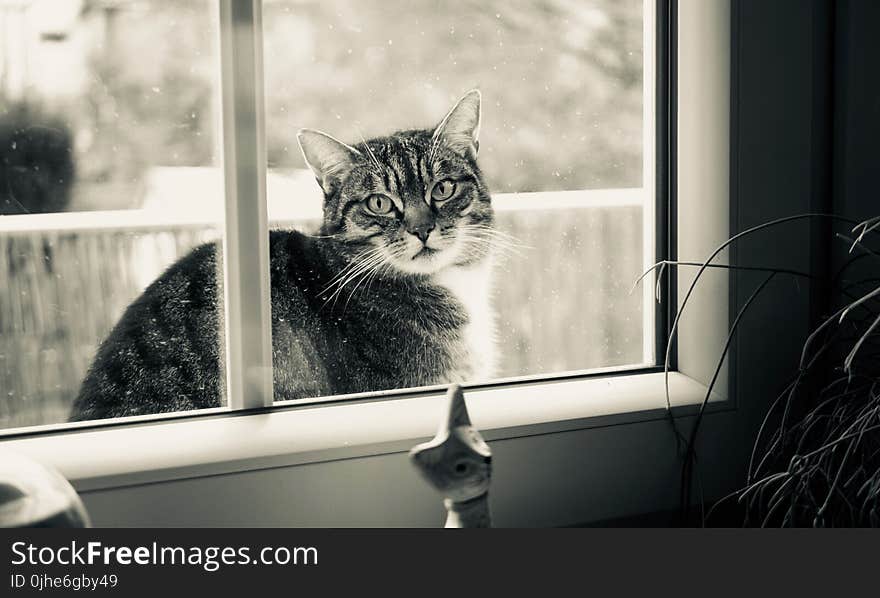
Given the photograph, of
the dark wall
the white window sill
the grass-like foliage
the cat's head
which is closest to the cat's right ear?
the cat's head

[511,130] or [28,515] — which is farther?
[511,130]

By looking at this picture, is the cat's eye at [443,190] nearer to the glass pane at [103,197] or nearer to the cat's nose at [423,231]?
the cat's nose at [423,231]

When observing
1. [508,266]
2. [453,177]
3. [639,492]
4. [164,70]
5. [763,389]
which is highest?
[164,70]

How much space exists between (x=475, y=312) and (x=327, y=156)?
318 millimetres

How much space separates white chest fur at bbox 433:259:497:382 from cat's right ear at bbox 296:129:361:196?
0.20 m

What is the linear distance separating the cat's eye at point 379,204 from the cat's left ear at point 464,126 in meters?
0.12

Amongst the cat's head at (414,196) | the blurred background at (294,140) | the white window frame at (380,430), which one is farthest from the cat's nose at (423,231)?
the white window frame at (380,430)

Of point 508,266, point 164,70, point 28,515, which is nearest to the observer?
point 28,515

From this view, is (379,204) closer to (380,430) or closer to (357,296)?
(357,296)

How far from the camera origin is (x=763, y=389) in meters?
1.16

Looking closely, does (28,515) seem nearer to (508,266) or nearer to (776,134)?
(508,266)

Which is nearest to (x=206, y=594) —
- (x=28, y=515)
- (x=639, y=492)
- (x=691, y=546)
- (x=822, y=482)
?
(x=28, y=515)

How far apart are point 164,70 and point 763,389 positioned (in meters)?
0.91

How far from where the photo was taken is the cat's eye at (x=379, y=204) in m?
1.19
